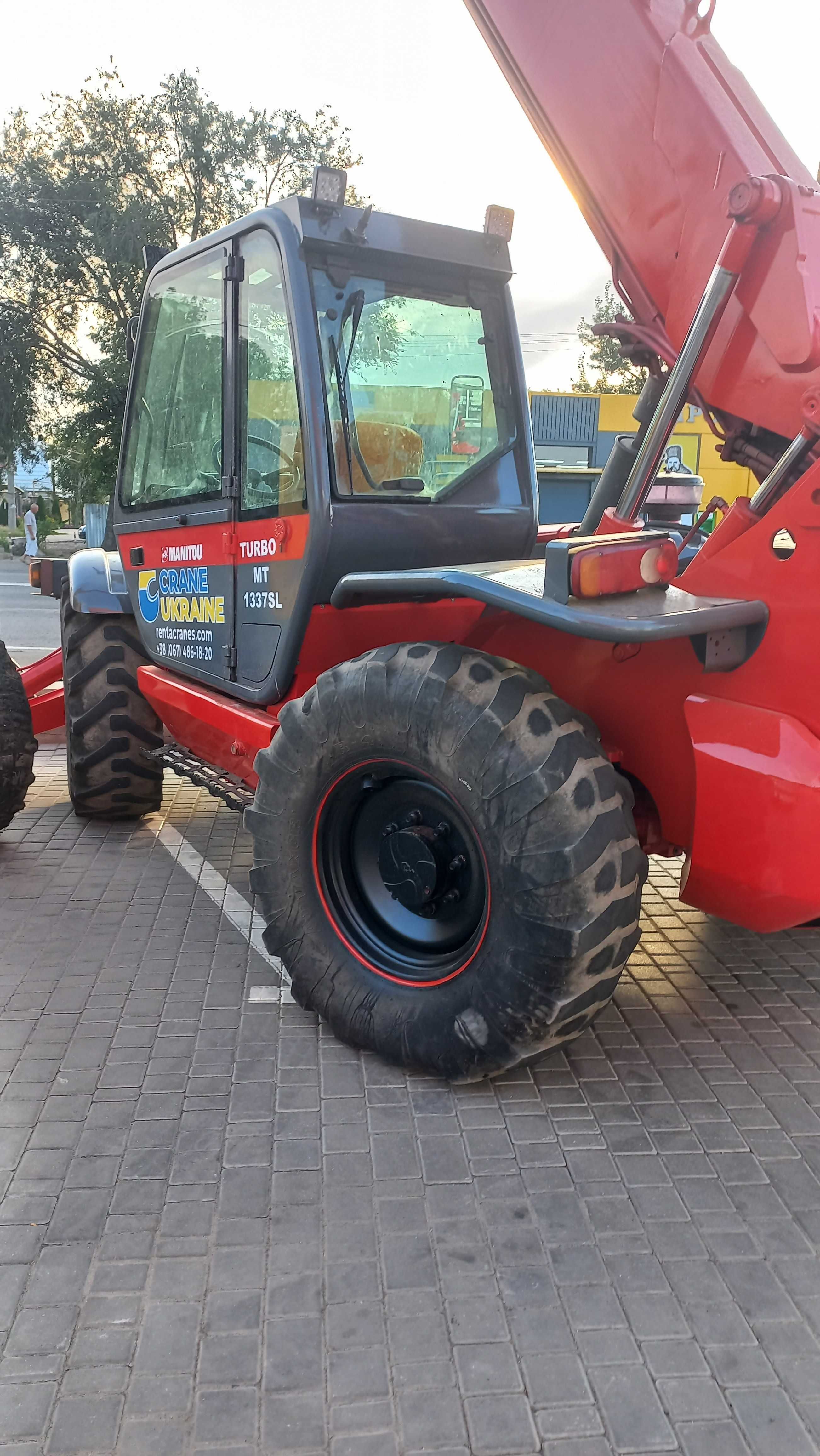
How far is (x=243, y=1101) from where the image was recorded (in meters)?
3.19

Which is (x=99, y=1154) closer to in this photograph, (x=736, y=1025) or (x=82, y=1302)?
(x=82, y=1302)

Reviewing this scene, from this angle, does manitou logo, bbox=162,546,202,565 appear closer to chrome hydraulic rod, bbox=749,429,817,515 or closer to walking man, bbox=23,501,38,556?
chrome hydraulic rod, bbox=749,429,817,515

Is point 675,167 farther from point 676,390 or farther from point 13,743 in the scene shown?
point 13,743

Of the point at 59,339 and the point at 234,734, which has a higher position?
the point at 59,339

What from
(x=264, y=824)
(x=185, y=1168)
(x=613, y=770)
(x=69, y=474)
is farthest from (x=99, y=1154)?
(x=69, y=474)

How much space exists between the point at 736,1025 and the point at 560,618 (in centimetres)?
178

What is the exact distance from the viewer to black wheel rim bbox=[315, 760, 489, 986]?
3361 millimetres

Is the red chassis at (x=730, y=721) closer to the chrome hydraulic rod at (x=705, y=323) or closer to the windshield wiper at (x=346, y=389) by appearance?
the chrome hydraulic rod at (x=705, y=323)

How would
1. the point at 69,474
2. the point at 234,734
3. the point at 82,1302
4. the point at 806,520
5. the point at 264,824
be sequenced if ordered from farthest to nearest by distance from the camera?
1. the point at 69,474
2. the point at 234,734
3. the point at 264,824
4. the point at 806,520
5. the point at 82,1302

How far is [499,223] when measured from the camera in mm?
4344

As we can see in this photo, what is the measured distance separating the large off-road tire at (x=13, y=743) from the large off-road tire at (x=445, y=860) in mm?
2177

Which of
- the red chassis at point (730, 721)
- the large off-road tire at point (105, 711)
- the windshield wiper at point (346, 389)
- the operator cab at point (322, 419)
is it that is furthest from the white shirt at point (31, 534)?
the red chassis at point (730, 721)

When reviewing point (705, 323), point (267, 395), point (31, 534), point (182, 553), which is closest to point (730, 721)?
point (705, 323)

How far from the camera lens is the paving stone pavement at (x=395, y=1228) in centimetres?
212
